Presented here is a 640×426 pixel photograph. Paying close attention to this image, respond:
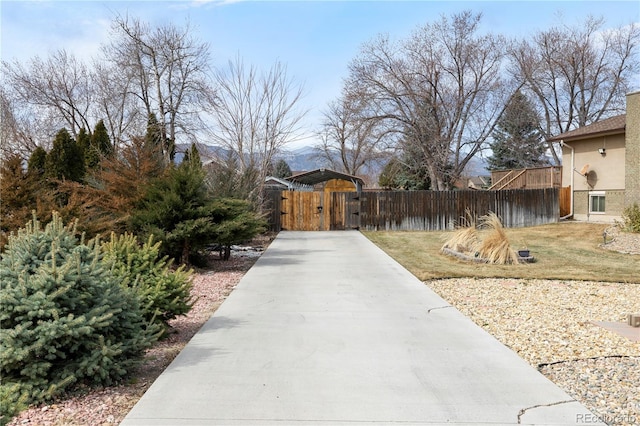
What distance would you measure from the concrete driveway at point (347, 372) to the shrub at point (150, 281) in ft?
1.46

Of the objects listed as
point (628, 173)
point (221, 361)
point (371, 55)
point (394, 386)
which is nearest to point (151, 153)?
point (221, 361)

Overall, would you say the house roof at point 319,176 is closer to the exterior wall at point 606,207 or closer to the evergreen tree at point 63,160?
the exterior wall at point 606,207

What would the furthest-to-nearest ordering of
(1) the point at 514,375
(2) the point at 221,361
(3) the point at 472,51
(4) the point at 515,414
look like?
(3) the point at 472,51, (2) the point at 221,361, (1) the point at 514,375, (4) the point at 515,414

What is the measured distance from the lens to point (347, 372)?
4293 mm

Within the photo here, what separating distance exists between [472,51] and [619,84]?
1340 centimetres

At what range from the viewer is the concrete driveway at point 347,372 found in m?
3.47

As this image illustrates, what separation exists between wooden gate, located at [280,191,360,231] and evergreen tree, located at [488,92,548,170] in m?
20.1

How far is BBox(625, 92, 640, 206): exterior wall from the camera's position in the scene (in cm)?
1745

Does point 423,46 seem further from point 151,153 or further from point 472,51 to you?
point 151,153

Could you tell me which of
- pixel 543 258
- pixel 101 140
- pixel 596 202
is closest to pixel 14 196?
pixel 101 140

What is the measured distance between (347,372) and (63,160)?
14705mm

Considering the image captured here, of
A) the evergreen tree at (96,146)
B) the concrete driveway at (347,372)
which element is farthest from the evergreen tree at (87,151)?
the concrete driveway at (347,372)

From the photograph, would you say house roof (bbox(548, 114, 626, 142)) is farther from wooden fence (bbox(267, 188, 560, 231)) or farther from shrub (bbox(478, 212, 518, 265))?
shrub (bbox(478, 212, 518, 265))

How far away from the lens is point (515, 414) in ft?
11.5
